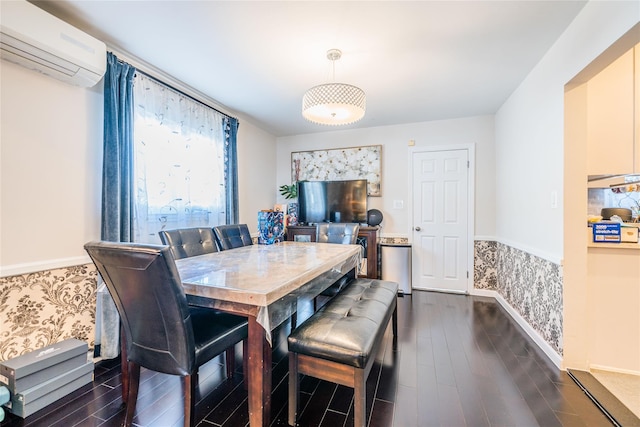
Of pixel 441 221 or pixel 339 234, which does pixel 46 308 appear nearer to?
pixel 339 234

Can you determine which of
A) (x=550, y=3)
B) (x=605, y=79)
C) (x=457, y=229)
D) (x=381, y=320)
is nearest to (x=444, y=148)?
(x=457, y=229)

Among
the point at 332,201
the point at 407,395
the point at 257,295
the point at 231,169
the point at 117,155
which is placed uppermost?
the point at 231,169

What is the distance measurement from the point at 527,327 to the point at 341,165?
303cm

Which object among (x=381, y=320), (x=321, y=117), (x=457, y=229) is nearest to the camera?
(x=381, y=320)

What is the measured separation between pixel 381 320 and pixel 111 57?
273 centimetres

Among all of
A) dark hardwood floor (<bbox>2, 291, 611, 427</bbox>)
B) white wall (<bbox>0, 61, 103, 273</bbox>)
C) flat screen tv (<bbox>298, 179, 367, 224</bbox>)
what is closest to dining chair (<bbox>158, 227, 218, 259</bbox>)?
white wall (<bbox>0, 61, 103, 273</bbox>)

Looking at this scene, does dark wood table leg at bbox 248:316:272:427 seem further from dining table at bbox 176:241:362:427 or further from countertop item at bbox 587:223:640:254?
countertop item at bbox 587:223:640:254

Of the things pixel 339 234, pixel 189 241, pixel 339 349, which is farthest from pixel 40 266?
pixel 339 234

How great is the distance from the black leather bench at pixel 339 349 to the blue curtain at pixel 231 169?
2.12 meters

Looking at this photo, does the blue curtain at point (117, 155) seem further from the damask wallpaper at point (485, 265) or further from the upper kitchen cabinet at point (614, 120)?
the damask wallpaper at point (485, 265)

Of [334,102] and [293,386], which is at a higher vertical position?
[334,102]

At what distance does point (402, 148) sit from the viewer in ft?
13.1

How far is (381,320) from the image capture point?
1.59m

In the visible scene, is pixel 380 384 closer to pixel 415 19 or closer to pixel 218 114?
pixel 415 19
